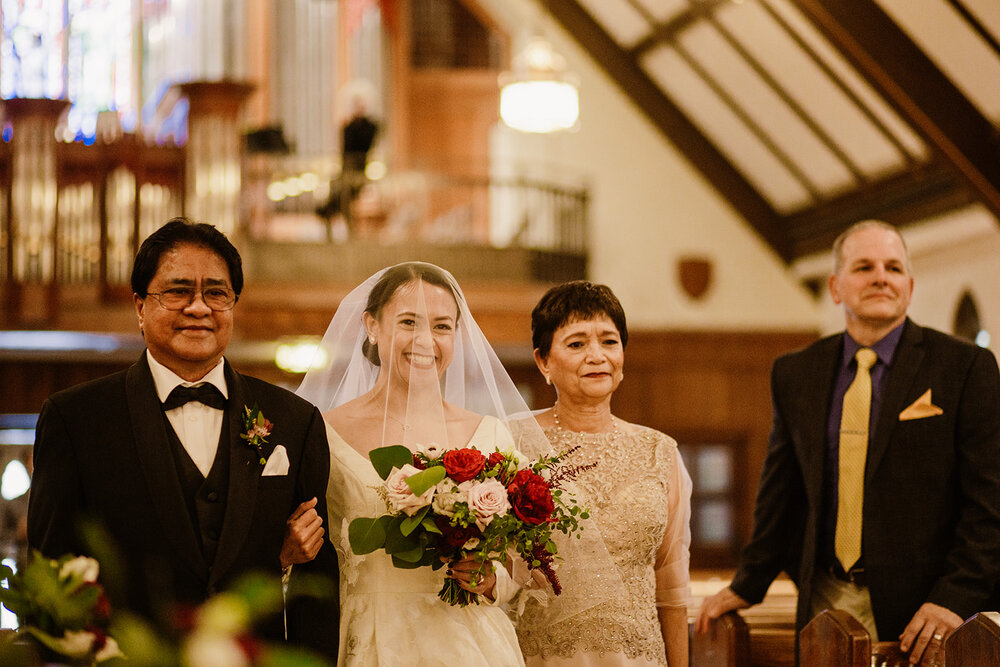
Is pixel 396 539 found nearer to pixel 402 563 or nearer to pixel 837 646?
pixel 402 563

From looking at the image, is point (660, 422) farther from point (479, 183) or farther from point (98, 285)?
point (98, 285)

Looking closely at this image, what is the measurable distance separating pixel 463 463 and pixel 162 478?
663mm

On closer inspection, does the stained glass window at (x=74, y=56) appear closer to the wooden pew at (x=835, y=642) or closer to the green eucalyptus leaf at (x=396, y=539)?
the green eucalyptus leaf at (x=396, y=539)

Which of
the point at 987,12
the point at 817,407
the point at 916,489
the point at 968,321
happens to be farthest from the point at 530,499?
the point at 968,321

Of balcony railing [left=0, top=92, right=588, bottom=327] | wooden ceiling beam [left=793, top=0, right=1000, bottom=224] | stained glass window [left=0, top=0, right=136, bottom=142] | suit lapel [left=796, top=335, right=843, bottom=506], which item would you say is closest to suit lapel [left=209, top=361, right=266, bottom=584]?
suit lapel [left=796, top=335, right=843, bottom=506]

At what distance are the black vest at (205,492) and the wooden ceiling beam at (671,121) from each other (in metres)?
10.4

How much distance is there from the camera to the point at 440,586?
3029mm

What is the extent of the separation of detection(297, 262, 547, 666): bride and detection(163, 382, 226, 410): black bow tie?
1.25ft

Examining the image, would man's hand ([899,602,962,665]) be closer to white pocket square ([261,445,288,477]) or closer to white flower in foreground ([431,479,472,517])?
white flower in foreground ([431,479,472,517])

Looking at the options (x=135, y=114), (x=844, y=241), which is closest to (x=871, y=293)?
(x=844, y=241)

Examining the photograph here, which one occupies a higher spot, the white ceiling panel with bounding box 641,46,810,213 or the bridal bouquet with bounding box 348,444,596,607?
the white ceiling panel with bounding box 641,46,810,213

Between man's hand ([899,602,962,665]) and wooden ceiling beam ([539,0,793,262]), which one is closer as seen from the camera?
man's hand ([899,602,962,665])

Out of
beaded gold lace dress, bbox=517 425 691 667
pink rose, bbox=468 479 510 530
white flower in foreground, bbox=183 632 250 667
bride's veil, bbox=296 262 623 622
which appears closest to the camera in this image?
white flower in foreground, bbox=183 632 250 667

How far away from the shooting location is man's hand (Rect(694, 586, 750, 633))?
3.49 meters
